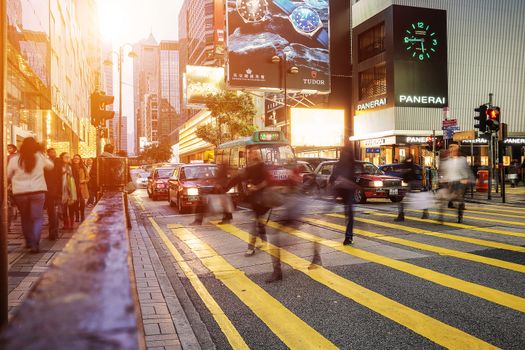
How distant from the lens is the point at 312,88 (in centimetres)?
3328

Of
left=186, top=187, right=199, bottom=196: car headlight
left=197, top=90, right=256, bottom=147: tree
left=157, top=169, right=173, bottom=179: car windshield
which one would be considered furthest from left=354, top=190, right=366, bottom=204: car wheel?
left=197, top=90, right=256, bottom=147: tree

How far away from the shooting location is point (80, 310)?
1.09 metres

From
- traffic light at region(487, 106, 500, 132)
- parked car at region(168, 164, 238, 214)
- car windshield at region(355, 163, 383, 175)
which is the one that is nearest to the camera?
parked car at region(168, 164, 238, 214)

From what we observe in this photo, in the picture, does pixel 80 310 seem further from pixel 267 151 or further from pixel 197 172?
pixel 267 151

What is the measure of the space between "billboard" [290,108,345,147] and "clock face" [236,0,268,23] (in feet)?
31.3

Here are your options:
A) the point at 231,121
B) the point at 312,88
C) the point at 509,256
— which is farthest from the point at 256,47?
the point at 509,256

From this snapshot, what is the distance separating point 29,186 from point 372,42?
112 feet

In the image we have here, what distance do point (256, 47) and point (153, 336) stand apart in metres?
28.8

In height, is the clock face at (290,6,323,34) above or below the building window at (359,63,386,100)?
above

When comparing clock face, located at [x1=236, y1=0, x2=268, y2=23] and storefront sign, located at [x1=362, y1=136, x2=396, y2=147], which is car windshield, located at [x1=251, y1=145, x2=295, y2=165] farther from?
storefront sign, located at [x1=362, y1=136, x2=396, y2=147]

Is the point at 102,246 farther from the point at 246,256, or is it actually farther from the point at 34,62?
the point at 34,62

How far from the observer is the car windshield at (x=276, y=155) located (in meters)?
19.1

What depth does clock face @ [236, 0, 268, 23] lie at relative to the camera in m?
30.5

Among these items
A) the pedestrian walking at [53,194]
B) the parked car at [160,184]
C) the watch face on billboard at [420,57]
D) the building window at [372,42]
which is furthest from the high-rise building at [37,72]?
the building window at [372,42]
